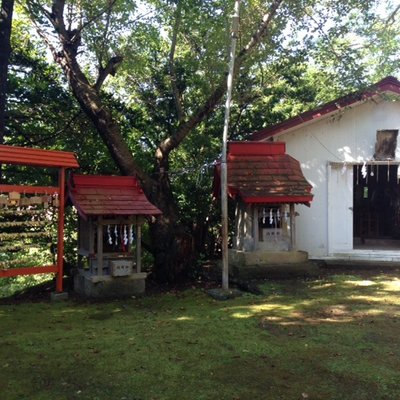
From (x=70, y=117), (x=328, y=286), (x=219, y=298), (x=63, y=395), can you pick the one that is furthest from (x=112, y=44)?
(x=63, y=395)

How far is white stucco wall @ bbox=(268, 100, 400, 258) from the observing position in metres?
12.2

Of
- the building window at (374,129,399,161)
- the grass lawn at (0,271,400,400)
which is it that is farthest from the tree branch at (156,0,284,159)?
the building window at (374,129,399,161)

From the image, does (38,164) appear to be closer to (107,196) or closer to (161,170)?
A: (107,196)

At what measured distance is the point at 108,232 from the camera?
8594 millimetres

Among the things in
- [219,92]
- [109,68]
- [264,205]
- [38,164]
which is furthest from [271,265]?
[109,68]

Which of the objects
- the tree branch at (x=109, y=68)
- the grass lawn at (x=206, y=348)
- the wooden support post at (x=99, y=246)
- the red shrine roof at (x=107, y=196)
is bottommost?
the grass lawn at (x=206, y=348)

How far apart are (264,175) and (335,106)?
10.5 ft

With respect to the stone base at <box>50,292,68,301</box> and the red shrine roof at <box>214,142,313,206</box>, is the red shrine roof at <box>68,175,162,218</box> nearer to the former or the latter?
the stone base at <box>50,292,68,301</box>

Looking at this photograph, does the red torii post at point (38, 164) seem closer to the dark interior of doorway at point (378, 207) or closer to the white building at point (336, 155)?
the white building at point (336, 155)

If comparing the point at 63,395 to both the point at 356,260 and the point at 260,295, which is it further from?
the point at 356,260

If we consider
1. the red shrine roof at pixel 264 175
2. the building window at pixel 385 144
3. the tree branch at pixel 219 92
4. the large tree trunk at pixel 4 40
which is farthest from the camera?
the building window at pixel 385 144

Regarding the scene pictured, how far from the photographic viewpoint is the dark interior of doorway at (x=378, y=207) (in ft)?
55.0

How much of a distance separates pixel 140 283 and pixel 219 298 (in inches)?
67.6

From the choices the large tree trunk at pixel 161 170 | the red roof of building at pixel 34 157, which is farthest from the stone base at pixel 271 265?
the red roof of building at pixel 34 157
